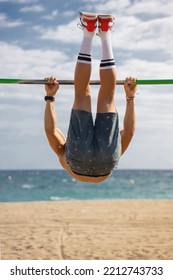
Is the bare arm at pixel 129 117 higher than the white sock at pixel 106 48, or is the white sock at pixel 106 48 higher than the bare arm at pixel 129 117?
the white sock at pixel 106 48

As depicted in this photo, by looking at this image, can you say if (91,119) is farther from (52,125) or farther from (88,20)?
(88,20)

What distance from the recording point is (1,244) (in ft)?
35.9

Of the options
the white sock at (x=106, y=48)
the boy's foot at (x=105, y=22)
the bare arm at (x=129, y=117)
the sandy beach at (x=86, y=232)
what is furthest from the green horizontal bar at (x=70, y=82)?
the sandy beach at (x=86, y=232)

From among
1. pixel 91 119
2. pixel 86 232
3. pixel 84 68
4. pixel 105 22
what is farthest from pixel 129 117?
pixel 86 232

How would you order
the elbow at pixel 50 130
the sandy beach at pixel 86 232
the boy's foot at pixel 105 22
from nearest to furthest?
the boy's foot at pixel 105 22, the elbow at pixel 50 130, the sandy beach at pixel 86 232

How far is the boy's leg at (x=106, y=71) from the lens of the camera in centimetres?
452

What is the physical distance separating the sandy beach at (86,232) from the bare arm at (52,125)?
205 inches

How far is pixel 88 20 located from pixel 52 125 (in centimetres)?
100

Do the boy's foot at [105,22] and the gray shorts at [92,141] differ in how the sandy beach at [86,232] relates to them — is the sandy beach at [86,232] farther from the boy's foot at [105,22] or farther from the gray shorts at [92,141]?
the boy's foot at [105,22]

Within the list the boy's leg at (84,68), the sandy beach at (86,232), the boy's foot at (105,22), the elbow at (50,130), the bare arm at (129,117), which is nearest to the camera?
the boy's leg at (84,68)

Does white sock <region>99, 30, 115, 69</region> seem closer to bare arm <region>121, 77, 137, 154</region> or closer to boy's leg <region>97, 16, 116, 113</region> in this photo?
boy's leg <region>97, 16, 116, 113</region>

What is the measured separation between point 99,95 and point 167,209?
42.8 feet

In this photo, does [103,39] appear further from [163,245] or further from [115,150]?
[163,245]

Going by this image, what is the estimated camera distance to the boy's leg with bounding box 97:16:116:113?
4516mm
